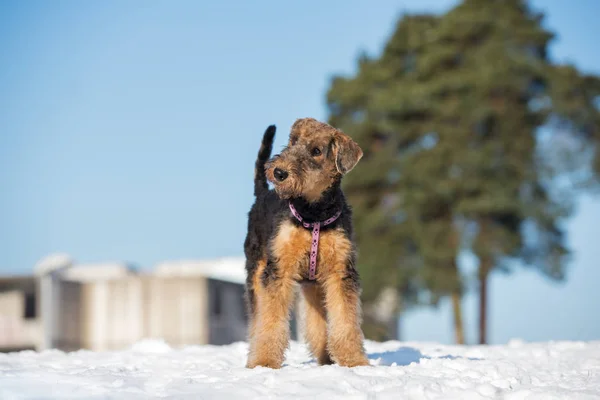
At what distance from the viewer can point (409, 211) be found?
937 inches

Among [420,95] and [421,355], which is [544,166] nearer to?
[420,95]

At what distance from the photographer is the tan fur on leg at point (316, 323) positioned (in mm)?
7496

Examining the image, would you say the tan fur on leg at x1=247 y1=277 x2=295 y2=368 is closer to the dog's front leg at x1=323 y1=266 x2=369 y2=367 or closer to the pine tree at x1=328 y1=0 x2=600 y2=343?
the dog's front leg at x1=323 y1=266 x2=369 y2=367

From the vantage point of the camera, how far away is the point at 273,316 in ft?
22.1

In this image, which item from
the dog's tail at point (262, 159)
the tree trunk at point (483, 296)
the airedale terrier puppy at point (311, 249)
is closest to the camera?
the airedale terrier puppy at point (311, 249)

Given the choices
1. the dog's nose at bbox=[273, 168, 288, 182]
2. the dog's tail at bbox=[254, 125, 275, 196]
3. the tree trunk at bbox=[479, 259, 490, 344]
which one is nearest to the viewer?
the dog's nose at bbox=[273, 168, 288, 182]

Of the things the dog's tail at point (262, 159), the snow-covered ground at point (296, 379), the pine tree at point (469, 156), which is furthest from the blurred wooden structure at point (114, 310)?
Result: the snow-covered ground at point (296, 379)

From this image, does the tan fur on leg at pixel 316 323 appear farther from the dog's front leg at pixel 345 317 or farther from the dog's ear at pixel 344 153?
the dog's ear at pixel 344 153

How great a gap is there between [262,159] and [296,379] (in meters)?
3.29

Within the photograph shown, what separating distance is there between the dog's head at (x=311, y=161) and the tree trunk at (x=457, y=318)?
55.3ft

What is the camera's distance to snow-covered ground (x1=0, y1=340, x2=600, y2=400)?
522 cm

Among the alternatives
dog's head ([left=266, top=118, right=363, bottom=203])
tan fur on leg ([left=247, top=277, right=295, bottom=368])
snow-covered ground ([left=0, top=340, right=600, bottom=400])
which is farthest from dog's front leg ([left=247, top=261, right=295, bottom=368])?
dog's head ([left=266, top=118, right=363, bottom=203])

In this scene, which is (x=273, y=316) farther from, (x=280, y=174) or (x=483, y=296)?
(x=483, y=296)

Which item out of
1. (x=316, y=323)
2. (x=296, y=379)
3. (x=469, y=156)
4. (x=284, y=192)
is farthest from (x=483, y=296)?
(x=296, y=379)
